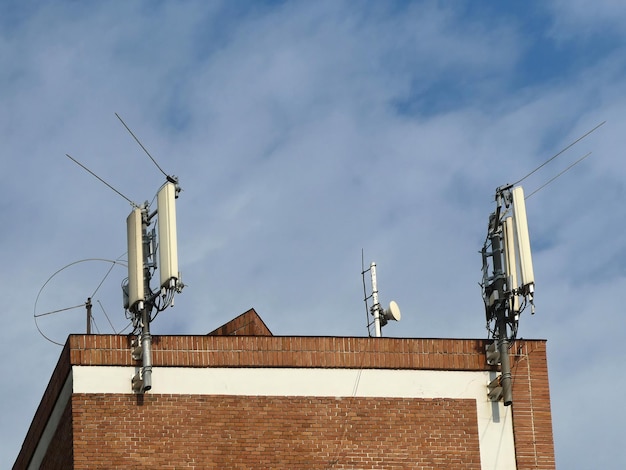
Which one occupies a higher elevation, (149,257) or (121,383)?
(149,257)

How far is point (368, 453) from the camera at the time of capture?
112ft

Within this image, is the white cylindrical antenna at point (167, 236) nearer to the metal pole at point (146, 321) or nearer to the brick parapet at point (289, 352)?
the metal pole at point (146, 321)

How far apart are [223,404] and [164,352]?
63.3 inches

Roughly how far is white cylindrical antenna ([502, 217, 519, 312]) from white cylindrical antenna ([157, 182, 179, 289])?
6956 mm

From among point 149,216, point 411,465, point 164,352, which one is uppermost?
point 149,216

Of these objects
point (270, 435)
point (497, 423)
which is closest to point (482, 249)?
point (497, 423)

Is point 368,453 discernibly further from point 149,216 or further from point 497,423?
point 149,216

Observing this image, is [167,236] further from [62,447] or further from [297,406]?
[62,447]

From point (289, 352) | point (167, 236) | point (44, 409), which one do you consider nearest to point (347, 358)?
point (289, 352)

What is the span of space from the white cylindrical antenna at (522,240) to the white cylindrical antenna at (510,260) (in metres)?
0.24

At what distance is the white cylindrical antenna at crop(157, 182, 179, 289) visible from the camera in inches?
1346

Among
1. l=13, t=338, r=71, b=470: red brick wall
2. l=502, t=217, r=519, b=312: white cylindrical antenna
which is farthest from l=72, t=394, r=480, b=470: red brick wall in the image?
l=502, t=217, r=519, b=312: white cylindrical antenna

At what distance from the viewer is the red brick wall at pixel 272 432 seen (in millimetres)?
33594

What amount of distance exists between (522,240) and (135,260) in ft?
26.3
